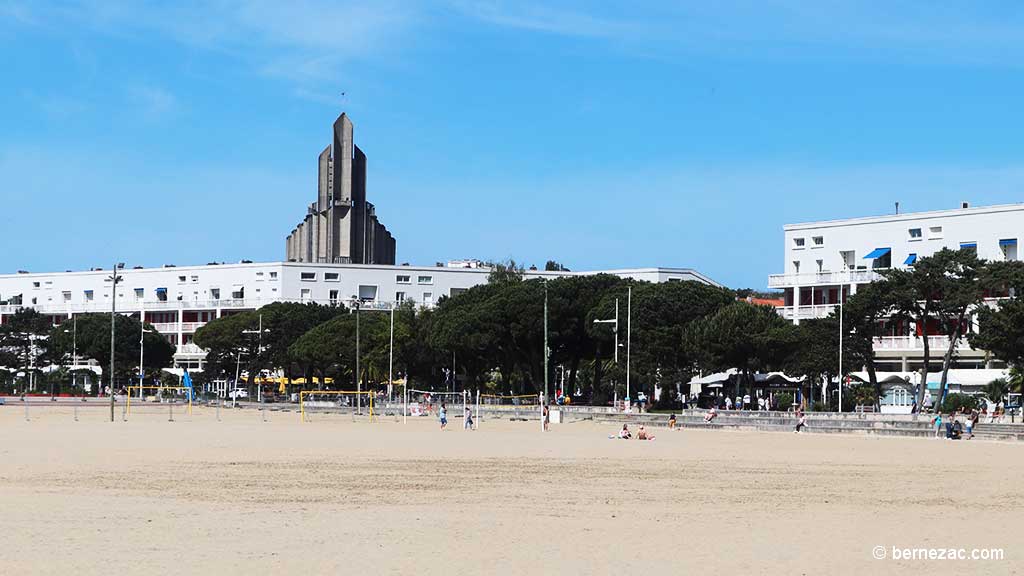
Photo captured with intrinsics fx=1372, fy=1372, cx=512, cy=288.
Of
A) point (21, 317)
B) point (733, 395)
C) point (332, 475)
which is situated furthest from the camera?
point (21, 317)

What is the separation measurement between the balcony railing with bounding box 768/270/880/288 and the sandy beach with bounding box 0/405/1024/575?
161 feet

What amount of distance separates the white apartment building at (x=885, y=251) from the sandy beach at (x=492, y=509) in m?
44.0

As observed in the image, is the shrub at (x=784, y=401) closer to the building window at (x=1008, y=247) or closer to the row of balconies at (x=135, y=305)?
the building window at (x=1008, y=247)

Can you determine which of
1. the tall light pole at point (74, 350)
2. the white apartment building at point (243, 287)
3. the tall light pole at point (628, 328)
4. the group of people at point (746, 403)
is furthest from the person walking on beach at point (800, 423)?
the tall light pole at point (74, 350)

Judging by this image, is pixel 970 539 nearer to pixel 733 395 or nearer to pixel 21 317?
pixel 733 395

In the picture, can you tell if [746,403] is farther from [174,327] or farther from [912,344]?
[174,327]

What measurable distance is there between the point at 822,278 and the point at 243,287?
2627 inches

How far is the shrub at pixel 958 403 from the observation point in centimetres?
6469

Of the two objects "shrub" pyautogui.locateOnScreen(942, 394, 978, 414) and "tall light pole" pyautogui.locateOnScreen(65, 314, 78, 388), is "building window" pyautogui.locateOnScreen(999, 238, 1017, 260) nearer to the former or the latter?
"shrub" pyautogui.locateOnScreen(942, 394, 978, 414)

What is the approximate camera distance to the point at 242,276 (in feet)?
457

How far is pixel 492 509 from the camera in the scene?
2178 centimetres

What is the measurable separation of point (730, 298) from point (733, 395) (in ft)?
19.4

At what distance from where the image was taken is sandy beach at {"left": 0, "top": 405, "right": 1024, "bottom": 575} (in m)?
16.0

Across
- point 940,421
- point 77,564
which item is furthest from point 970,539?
point 940,421
